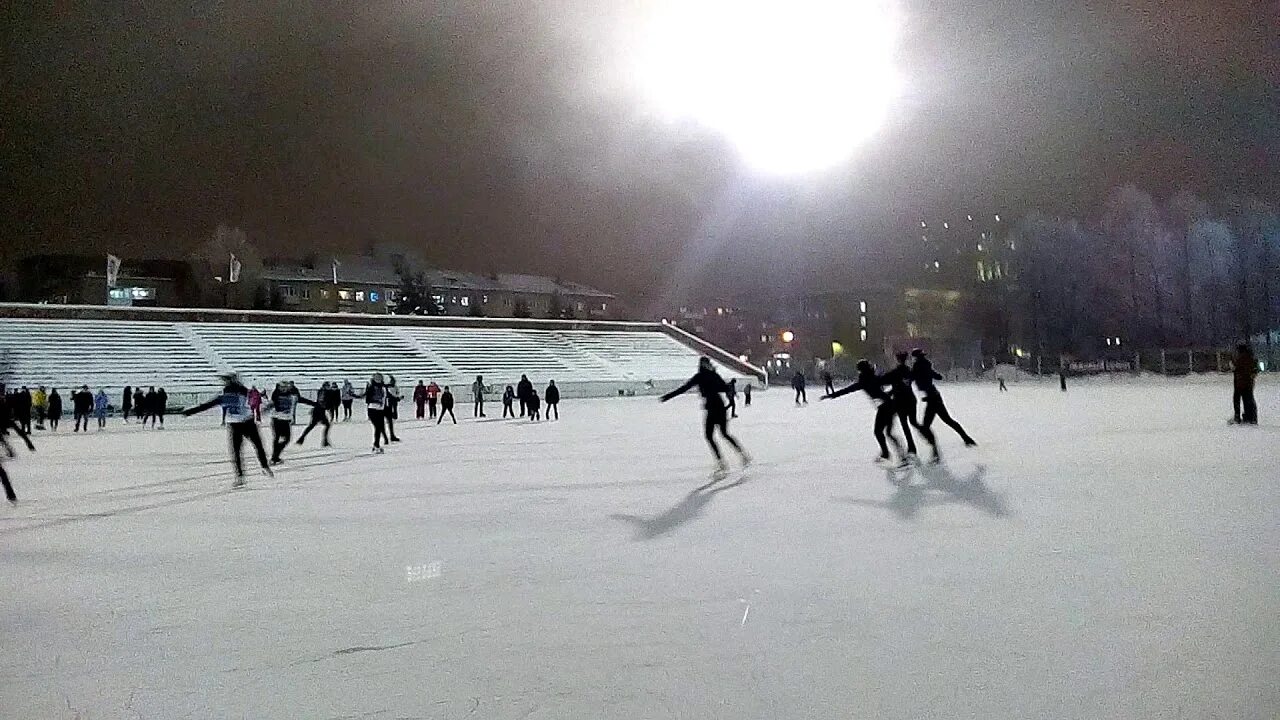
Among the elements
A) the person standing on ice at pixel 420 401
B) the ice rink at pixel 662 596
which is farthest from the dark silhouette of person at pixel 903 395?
the person standing on ice at pixel 420 401

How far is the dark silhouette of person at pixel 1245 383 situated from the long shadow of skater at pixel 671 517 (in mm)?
11474

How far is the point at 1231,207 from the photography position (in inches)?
1422

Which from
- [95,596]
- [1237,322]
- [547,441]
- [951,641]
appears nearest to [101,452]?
[547,441]

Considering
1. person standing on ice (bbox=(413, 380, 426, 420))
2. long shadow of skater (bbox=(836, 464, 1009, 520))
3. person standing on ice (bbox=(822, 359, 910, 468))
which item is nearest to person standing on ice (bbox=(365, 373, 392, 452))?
person standing on ice (bbox=(822, 359, 910, 468))

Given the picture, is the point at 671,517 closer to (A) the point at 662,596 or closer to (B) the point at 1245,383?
(A) the point at 662,596

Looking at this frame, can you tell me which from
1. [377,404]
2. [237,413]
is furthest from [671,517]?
[377,404]

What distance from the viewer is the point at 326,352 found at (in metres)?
42.3

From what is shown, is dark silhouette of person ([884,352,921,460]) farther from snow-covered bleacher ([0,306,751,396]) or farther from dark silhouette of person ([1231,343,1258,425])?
snow-covered bleacher ([0,306,751,396])

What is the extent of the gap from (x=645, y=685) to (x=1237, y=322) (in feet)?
143

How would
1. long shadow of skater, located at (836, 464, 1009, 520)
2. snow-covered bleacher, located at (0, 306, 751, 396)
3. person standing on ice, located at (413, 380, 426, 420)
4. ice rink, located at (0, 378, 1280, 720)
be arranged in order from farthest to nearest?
snow-covered bleacher, located at (0, 306, 751, 396)
person standing on ice, located at (413, 380, 426, 420)
long shadow of skater, located at (836, 464, 1009, 520)
ice rink, located at (0, 378, 1280, 720)

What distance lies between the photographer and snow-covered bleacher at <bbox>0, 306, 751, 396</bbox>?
34562mm

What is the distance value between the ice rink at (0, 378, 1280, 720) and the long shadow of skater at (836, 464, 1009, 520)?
0.06 m

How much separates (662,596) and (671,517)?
2750mm

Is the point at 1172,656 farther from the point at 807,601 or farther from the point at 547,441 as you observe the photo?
the point at 547,441
